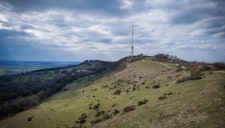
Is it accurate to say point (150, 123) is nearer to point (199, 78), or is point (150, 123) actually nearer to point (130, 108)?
point (130, 108)

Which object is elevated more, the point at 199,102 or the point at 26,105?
the point at 199,102

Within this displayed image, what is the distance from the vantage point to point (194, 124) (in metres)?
26.9

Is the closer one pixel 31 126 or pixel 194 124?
pixel 194 124

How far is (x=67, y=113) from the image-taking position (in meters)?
76.2

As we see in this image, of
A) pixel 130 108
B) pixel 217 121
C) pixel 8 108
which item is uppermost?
pixel 217 121

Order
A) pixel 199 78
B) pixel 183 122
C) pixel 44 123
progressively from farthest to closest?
1. pixel 44 123
2. pixel 199 78
3. pixel 183 122

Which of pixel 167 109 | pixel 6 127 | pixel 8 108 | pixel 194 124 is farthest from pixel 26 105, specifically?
pixel 194 124

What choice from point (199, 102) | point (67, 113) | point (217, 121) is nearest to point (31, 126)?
point (67, 113)

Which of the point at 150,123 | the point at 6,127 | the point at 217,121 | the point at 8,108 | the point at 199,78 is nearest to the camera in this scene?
the point at 217,121

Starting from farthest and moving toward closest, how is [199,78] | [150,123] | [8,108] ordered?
[8,108], [199,78], [150,123]

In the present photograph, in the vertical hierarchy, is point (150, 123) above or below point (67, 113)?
above

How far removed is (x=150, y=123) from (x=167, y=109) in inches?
208

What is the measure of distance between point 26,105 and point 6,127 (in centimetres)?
4150

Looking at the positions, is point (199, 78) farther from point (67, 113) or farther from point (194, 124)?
point (67, 113)
